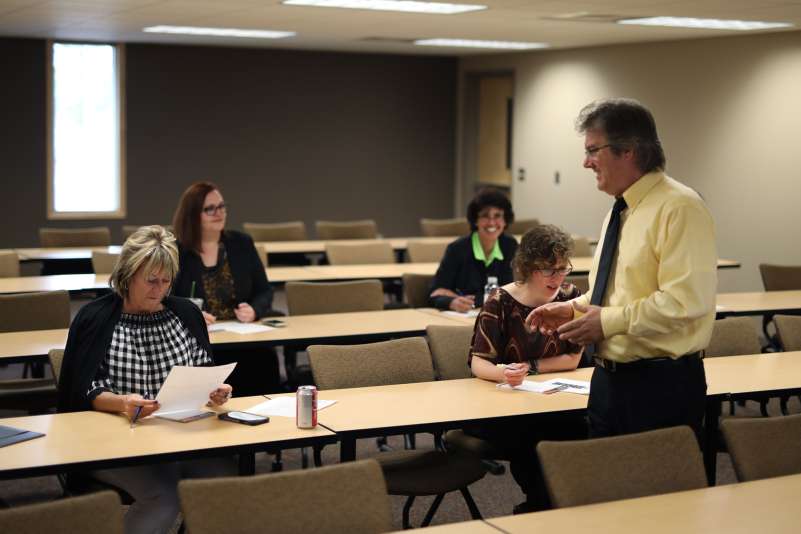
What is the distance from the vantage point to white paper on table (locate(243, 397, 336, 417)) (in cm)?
397

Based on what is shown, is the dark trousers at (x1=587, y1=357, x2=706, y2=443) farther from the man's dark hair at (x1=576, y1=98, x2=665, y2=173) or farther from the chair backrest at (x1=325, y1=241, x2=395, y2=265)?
the chair backrest at (x1=325, y1=241, x2=395, y2=265)

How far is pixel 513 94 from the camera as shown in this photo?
46.3 feet

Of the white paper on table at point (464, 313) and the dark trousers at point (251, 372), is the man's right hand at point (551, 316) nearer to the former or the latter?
the dark trousers at point (251, 372)

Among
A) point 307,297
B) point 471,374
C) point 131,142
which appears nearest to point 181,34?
point 131,142

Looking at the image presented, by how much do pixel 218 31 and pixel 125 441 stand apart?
824cm

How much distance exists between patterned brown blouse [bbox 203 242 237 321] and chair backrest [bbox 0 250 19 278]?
2.33m

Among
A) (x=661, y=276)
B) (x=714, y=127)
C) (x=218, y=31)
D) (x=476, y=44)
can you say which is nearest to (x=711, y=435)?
(x=661, y=276)

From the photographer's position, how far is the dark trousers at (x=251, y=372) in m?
5.82

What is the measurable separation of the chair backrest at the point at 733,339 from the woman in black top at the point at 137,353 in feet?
8.80

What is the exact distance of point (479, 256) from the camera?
22.7 ft

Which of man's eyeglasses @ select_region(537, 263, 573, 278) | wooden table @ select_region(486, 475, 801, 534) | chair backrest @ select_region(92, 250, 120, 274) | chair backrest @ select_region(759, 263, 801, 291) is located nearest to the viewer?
wooden table @ select_region(486, 475, 801, 534)

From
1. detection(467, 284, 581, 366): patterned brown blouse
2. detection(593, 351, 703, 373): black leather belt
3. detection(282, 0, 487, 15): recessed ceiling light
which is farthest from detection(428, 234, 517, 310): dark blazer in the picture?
detection(593, 351, 703, 373): black leather belt

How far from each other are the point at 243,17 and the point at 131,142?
437 cm

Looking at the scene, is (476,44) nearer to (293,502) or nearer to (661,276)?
(661,276)
